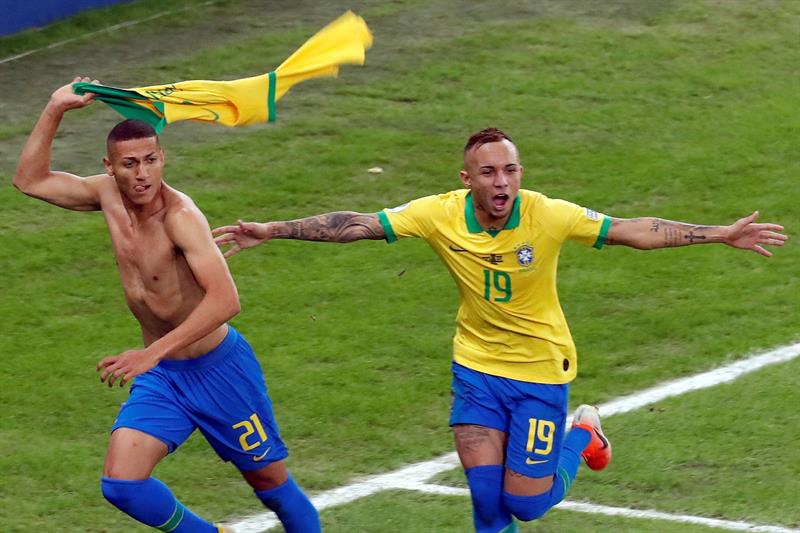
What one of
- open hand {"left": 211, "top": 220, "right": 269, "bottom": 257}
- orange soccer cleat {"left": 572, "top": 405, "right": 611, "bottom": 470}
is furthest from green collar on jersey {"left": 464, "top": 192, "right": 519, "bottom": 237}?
orange soccer cleat {"left": 572, "top": 405, "right": 611, "bottom": 470}

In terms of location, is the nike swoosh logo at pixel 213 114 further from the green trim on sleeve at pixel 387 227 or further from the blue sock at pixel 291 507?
the blue sock at pixel 291 507

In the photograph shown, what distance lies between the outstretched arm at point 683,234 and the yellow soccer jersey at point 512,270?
90 mm

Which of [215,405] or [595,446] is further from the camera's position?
[595,446]

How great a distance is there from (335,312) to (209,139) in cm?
410

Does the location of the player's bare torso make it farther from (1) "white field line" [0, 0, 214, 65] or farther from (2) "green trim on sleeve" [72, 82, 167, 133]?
(1) "white field line" [0, 0, 214, 65]

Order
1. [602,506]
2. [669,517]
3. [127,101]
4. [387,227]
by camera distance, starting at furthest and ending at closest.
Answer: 1. [602,506]
2. [669,517]
3. [387,227]
4. [127,101]

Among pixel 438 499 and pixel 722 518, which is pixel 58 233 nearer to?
pixel 438 499

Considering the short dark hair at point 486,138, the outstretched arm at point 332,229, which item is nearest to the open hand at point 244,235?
the outstretched arm at point 332,229

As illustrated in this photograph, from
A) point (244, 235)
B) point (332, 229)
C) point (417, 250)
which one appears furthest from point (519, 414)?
point (417, 250)

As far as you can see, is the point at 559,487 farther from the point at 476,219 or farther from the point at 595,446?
the point at 476,219

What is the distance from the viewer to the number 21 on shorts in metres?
A: 7.39

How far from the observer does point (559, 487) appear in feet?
25.7

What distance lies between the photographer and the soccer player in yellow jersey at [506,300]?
7.42 m

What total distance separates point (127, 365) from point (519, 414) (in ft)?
6.54
